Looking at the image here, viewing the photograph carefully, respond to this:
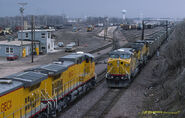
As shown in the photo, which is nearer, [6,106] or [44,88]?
[6,106]

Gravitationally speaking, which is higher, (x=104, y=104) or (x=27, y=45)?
(x=27, y=45)

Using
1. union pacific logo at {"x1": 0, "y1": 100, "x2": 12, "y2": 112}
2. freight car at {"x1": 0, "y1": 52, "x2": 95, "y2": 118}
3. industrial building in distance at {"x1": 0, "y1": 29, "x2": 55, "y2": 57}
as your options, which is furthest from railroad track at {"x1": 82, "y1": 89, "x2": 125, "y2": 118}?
industrial building in distance at {"x1": 0, "y1": 29, "x2": 55, "y2": 57}

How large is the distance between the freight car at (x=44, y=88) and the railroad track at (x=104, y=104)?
161 centimetres

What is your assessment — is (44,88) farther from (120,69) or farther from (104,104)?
(120,69)

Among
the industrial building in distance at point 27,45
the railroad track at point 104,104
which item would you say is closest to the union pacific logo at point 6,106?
the railroad track at point 104,104

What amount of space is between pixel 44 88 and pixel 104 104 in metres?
5.41

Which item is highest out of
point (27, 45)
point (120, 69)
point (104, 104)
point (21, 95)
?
point (27, 45)

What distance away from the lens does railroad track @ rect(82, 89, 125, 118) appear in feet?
49.1

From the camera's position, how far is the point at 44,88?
42.5 ft

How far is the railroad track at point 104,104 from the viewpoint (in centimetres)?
1495

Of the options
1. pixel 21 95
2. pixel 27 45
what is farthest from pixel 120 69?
pixel 27 45

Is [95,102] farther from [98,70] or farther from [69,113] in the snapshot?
[98,70]

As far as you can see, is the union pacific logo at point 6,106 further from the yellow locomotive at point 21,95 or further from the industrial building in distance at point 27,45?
the industrial building in distance at point 27,45

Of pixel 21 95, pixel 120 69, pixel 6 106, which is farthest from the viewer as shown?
pixel 120 69
